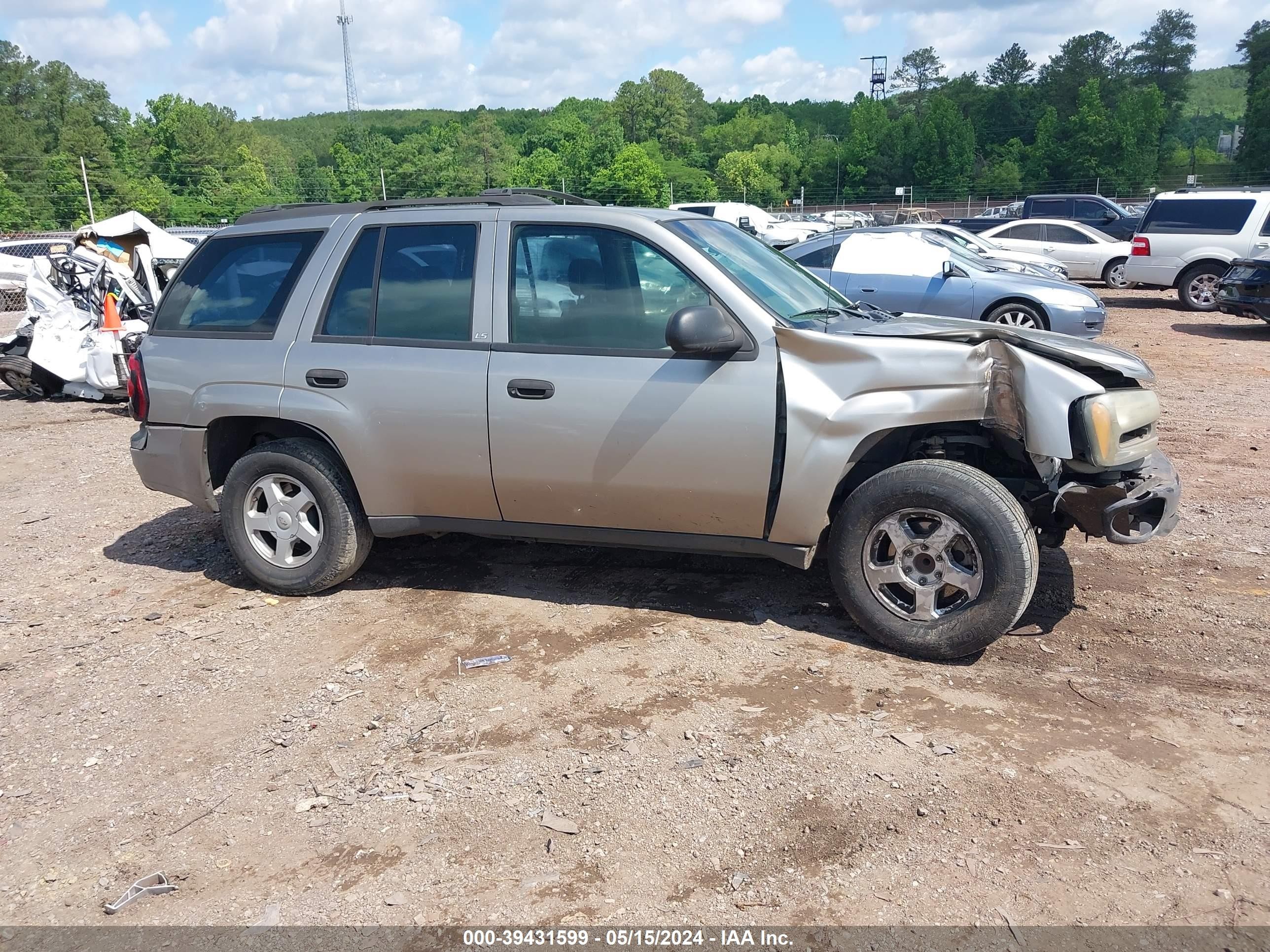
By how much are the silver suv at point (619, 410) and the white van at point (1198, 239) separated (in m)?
14.3

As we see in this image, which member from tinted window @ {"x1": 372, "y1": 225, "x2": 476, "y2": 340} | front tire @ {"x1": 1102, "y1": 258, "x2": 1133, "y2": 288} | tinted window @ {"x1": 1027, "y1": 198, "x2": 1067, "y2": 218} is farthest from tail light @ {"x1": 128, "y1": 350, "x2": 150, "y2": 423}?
tinted window @ {"x1": 1027, "y1": 198, "x2": 1067, "y2": 218}

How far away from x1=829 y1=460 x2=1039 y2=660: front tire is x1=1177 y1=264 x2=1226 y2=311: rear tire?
49.5 feet

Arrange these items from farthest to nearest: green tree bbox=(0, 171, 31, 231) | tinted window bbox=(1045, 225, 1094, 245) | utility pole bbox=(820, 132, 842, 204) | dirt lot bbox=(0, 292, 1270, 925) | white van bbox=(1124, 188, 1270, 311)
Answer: green tree bbox=(0, 171, 31, 231) → tinted window bbox=(1045, 225, 1094, 245) → white van bbox=(1124, 188, 1270, 311) → utility pole bbox=(820, 132, 842, 204) → dirt lot bbox=(0, 292, 1270, 925)

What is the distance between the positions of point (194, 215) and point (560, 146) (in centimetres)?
3996

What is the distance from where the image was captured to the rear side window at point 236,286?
5.19 meters

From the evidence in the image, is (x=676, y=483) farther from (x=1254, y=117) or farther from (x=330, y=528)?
(x=1254, y=117)

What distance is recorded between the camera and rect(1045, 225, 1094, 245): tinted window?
2108 cm

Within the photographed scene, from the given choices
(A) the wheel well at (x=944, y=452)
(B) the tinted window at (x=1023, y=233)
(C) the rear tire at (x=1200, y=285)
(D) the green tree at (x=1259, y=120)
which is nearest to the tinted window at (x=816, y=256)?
(C) the rear tire at (x=1200, y=285)

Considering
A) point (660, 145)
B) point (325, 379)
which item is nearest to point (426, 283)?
point (325, 379)

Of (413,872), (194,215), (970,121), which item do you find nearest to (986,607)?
(413,872)

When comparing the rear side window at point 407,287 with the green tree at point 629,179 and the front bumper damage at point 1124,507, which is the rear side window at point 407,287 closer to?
the front bumper damage at point 1124,507

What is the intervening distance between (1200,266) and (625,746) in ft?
54.8

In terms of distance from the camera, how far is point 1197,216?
16766mm

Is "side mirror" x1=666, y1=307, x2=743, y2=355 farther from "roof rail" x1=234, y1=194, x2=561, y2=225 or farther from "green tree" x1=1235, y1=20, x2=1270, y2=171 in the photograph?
"green tree" x1=1235, y1=20, x2=1270, y2=171
